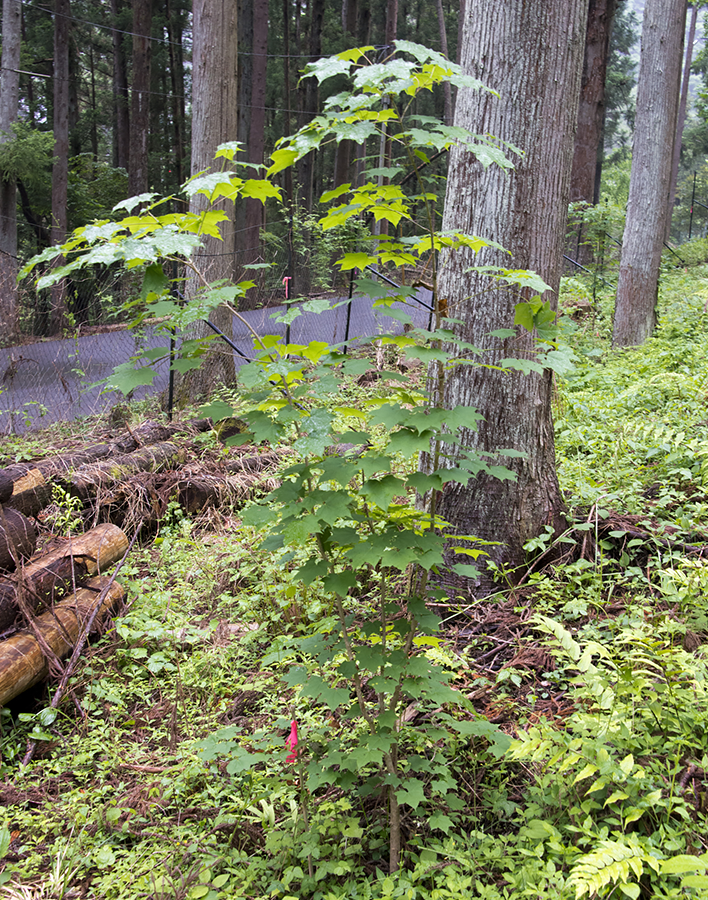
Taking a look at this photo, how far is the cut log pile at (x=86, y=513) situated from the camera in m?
3.40

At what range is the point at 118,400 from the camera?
7039 mm

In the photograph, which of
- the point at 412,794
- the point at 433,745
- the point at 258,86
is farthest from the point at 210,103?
the point at 258,86

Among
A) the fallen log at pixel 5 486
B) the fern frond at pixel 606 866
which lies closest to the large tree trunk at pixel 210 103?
the fallen log at pixel 5 486

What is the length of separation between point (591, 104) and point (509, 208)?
11628mm

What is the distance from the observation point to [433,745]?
8.40 feet

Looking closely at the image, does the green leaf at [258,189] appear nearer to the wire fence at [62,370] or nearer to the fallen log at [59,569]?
the fallen log at [59,569]

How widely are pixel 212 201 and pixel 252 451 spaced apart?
4481 millimetres

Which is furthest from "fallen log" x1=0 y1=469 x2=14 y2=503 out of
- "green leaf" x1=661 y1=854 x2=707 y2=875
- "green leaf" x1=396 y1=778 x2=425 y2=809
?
"green leaf" x1=661 y1=854 x2=707 y2=875

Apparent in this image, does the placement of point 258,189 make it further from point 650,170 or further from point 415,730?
point 650,170

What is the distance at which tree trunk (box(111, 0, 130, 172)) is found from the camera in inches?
853

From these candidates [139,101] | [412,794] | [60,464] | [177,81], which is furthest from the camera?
[177,81]

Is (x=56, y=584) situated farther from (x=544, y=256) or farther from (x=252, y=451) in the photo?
(x=544, y=256)

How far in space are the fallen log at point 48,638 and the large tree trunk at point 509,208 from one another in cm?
207

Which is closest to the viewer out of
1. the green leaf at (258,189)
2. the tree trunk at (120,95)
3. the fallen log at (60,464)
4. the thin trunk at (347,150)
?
the green leaf at (258,189)
